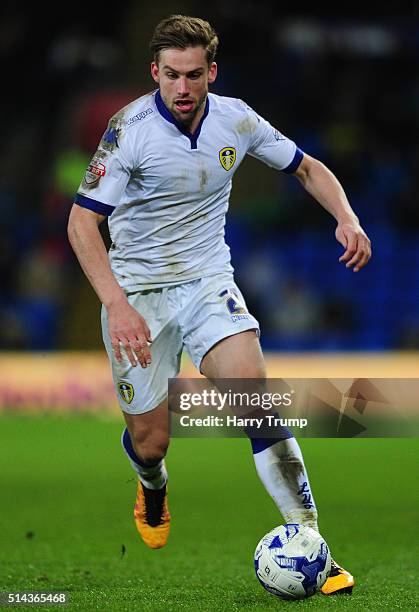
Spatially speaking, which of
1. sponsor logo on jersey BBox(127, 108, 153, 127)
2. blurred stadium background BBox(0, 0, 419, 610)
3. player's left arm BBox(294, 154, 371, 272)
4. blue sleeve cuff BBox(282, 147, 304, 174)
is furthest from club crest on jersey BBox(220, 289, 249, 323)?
blurred stadium background BBox(0, 0, 419, 610)

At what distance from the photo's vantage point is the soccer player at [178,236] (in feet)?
15.6

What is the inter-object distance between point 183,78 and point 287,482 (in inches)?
67.6

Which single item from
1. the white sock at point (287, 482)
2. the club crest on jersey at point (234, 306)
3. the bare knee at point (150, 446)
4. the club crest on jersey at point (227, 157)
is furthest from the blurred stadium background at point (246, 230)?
the club crest on jersey at point (227, 157)

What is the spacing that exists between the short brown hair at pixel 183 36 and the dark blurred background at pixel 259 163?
963 centimetres

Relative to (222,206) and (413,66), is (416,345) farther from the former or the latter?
(222,206)

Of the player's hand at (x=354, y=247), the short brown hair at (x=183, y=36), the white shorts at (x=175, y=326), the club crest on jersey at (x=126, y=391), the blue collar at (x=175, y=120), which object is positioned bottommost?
the club crest on jersey at (x=126, y=391)

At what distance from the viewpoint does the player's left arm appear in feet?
15.8

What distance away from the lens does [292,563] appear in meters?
4.48

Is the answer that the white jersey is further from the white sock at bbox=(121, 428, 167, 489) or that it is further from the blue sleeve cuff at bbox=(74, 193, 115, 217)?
the white sock at bbox=(121, 428, 167, 489)

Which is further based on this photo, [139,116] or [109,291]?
[139,116]

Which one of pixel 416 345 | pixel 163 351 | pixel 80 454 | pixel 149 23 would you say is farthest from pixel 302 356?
pixel 163 351

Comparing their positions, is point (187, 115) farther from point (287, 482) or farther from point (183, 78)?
point (287, 482)

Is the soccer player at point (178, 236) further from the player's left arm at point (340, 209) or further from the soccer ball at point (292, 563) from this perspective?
the soccer ball at point (292, 563)

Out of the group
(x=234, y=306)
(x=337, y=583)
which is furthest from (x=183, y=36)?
(x=337, y=583)
